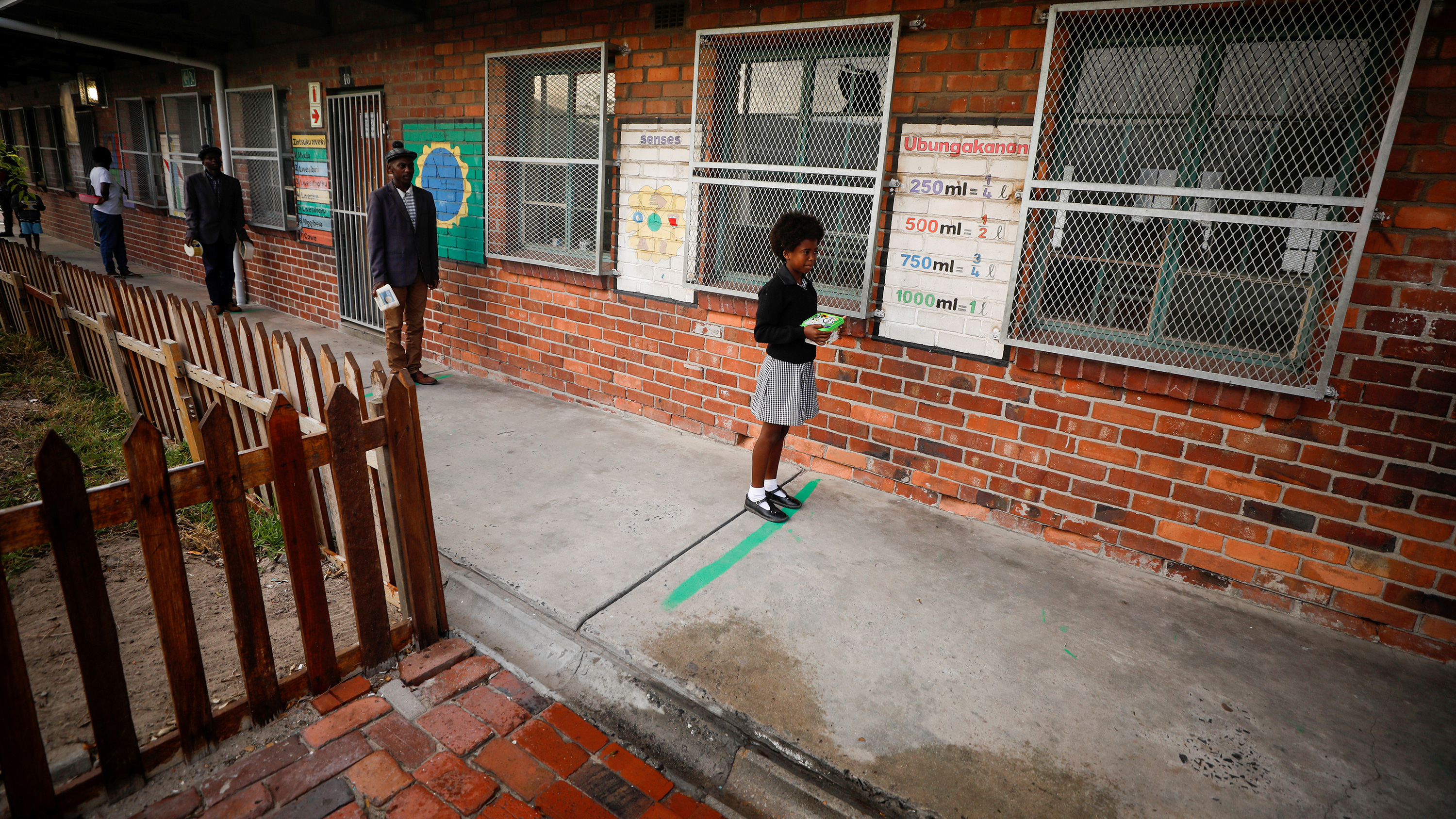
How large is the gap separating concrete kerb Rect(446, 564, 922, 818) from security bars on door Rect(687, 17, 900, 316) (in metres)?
2.42

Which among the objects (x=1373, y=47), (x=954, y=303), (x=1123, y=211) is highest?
(x=1373, y=47)

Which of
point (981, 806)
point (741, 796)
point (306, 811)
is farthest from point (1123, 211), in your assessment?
point (306, 811)

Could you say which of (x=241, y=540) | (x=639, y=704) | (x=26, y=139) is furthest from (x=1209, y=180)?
(x=26, y=139)

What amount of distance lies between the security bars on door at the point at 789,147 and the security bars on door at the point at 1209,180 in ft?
3.12

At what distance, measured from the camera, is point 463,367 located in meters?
6.60

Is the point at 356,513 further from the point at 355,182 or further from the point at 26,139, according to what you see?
the point at 26,139

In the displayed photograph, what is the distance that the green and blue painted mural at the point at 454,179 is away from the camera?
5977 millimetres

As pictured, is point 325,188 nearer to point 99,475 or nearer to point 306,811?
point 99,475

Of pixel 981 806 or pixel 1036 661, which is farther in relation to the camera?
pixel 1036 661

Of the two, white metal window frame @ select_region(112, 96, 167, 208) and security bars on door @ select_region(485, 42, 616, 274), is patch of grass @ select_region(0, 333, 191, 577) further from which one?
white metal window frame @ select_region(112, 96, 167, 208)

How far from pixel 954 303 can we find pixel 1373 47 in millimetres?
1912

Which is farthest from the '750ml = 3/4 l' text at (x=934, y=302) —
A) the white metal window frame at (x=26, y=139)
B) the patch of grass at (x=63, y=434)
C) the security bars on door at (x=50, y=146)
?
the white metal window frame at (x=26, y=139)

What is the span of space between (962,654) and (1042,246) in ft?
6.81

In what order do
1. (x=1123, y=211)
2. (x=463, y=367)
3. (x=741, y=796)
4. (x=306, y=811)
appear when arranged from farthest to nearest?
(x=463, y=367), (x=1123, y=211), (x=741, y=796), (x=306, y=811)
